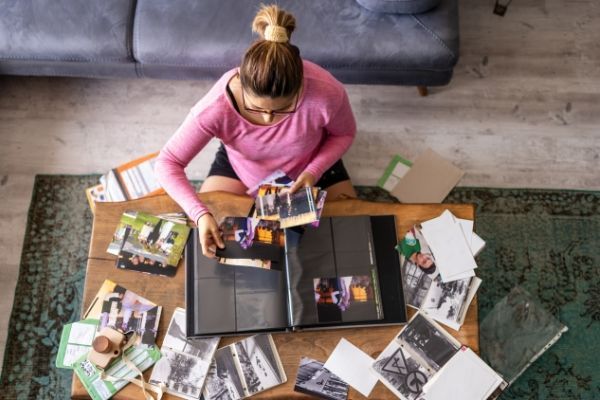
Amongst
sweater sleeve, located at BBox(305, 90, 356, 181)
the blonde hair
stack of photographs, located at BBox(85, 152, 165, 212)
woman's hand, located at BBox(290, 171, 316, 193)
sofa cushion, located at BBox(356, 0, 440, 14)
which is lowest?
stack of photographs, located at BBox(85, 152, 165, 212)

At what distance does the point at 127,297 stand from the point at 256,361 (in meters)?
0.45

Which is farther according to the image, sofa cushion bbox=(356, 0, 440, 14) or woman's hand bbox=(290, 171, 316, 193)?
sofa cushion bbox=(356, 0, 440, 14)

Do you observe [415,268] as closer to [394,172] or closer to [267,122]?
[267,122]

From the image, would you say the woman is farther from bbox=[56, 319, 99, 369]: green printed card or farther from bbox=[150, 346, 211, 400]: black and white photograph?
bbox=[56, 319, 99, 369]: green printed card

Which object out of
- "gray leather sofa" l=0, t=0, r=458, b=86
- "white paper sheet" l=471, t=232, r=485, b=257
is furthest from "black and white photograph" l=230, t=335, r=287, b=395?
"gray leather sofa" l=0, t=0, r=458, b=86

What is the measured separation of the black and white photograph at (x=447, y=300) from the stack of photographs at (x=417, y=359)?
0.10 ft

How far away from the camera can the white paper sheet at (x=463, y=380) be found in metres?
1.67

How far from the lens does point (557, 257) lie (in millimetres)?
2432

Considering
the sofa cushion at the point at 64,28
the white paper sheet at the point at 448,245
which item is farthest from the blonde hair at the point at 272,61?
the sofa cushion at the point at 64,28

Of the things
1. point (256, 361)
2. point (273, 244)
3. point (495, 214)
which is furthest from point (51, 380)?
point (495, 214)

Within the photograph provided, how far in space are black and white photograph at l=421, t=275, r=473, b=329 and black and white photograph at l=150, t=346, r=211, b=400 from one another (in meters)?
0.71

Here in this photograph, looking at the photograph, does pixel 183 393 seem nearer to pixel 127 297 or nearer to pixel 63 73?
pixel 127 297

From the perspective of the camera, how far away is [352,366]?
1.68 m

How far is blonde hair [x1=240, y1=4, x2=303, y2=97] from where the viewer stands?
146 centimetres
